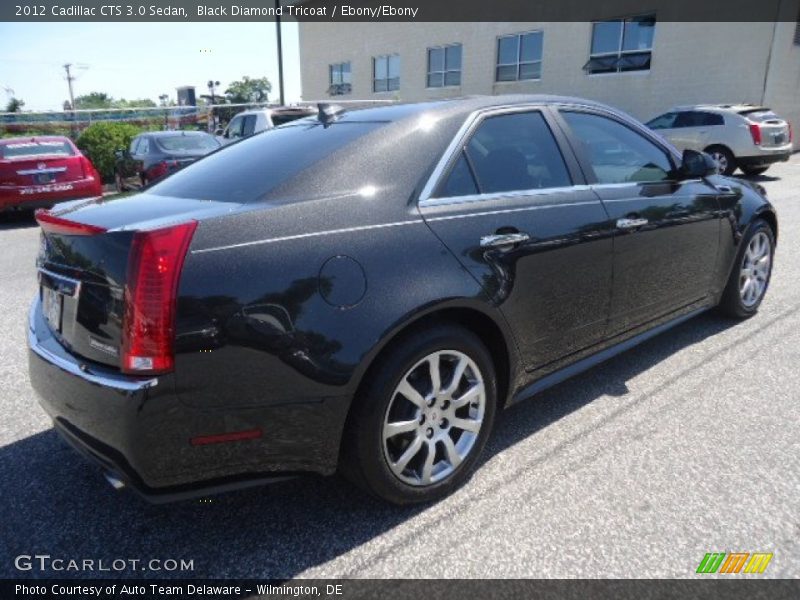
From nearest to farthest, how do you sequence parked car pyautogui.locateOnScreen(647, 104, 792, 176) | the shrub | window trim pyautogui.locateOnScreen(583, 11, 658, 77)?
parked car pyautogui.locateOnScreen(647, 104, 792, 176) → the shrub → window trim pyautogui.locateOnScreen(583, 11, 658, 77)

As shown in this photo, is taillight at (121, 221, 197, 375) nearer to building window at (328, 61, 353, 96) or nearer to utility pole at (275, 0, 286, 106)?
utility pole at (275, 0, 286, 106)

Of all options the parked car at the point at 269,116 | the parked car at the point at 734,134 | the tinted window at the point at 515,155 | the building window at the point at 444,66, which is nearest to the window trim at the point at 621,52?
the building window at the point at 444,66

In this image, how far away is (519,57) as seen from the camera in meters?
25.2

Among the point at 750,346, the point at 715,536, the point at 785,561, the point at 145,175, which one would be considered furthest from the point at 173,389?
the point at 145,175

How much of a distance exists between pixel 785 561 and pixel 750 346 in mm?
2336

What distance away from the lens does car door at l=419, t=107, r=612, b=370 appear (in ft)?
8.42

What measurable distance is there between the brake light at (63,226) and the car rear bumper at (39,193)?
323 inches

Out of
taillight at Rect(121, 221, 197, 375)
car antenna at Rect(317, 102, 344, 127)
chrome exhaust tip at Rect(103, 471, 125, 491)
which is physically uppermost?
car antenna at Rect(317, 102, 344, 127)

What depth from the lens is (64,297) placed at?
224 centimetres

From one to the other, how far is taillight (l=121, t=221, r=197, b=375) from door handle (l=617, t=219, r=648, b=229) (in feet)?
7.39

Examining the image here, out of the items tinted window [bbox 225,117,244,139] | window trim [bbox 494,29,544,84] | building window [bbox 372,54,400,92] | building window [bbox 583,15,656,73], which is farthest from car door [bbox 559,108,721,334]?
building window [bbox 372,54,400,92]

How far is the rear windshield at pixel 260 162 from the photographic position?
245 cm

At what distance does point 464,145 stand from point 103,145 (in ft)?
54.5

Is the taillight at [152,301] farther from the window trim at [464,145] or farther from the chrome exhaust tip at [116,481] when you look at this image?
the window trim at [464,145]
